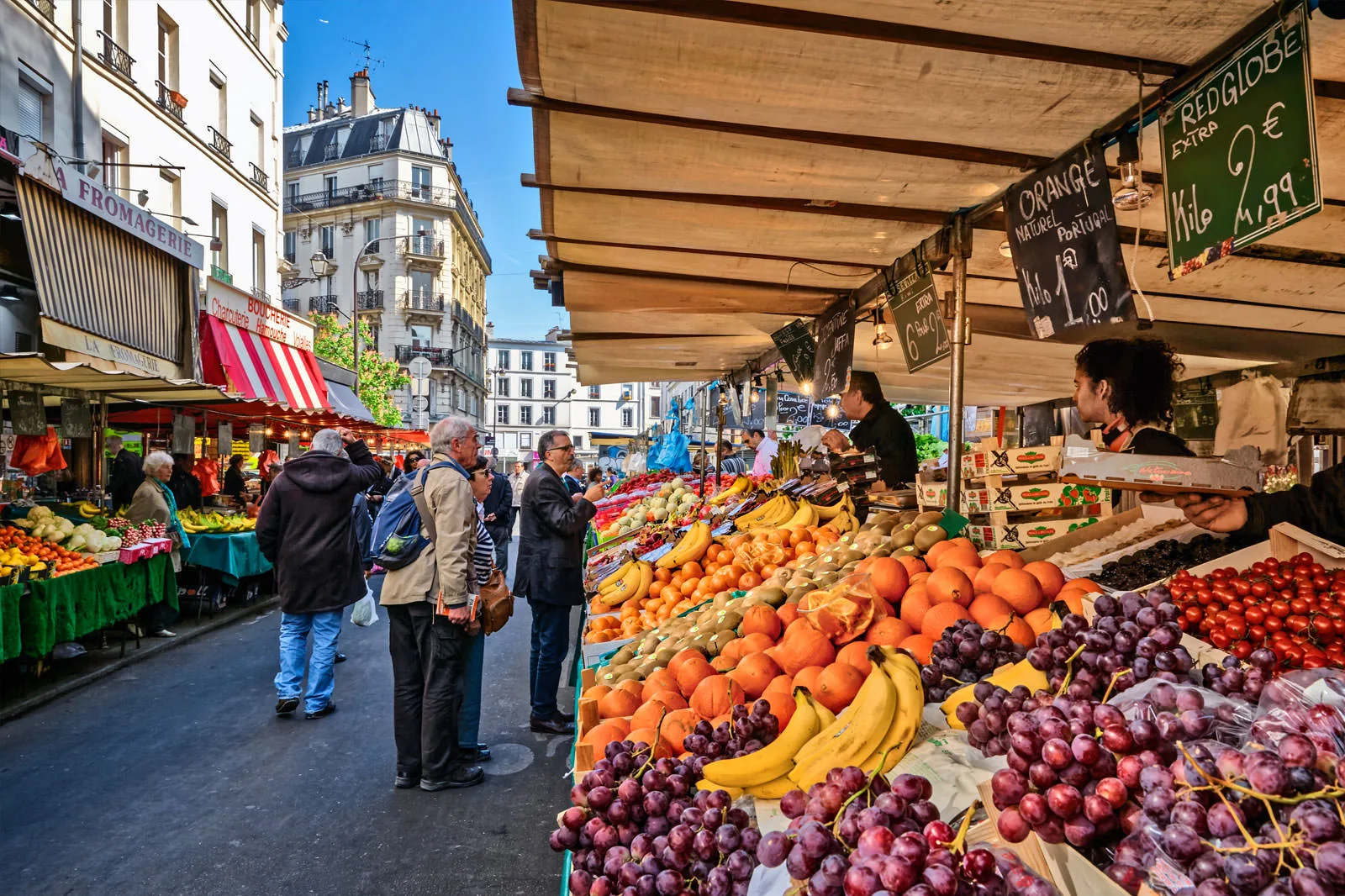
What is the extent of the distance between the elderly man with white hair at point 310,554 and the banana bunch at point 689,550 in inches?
115

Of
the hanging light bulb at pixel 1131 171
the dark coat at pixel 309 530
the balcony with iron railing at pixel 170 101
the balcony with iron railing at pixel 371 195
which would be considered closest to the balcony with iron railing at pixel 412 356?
the balcony with iron railing at pixel 371 195

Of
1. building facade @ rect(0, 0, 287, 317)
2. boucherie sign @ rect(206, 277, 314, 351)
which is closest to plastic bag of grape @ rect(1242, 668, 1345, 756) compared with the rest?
building facade @ rect(0, 0, 287, 317)

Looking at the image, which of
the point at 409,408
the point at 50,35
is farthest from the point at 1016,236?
the point at 409,408

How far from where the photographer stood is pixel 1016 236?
356 cm

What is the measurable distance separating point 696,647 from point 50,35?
14820 mm

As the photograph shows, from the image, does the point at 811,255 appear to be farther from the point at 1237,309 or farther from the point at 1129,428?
the point at 1237,309

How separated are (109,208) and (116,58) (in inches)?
205

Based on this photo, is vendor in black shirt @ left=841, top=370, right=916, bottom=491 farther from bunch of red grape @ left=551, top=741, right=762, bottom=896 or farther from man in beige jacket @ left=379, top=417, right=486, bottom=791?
bunch of red grape @ left=551, top=741, right=762, bottom=896

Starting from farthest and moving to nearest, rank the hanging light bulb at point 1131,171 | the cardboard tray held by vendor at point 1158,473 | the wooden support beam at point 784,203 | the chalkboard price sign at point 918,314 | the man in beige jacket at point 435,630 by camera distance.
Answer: the man in beige jacket at point 435,630
the chalkboard price sign at point 918,314
the wooden support beam at point 784,203
the hanging light bulb at point 1131,171
the cardboard tray held by vendor at point 1158,473

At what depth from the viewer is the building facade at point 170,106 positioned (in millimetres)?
11172

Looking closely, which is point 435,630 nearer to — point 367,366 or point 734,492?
point 734,492

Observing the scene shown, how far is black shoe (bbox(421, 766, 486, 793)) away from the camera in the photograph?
4.54m

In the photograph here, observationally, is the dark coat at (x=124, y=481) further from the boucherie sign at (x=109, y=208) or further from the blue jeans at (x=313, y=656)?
the blue jeans at (x=313, y=656)

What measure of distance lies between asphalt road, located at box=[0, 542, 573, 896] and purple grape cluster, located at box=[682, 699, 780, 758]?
6.69 feet
